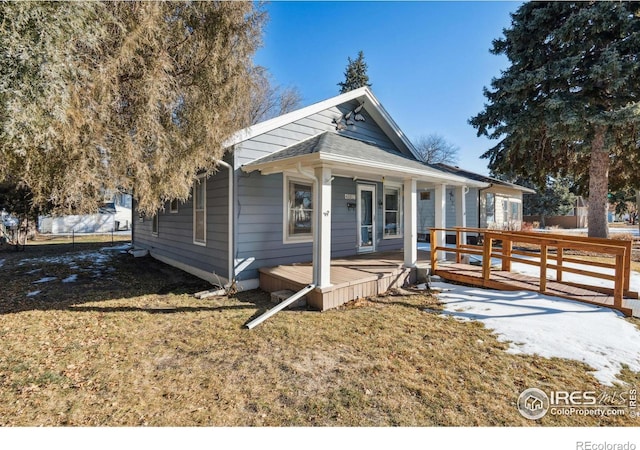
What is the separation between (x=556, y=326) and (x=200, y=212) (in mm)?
7275

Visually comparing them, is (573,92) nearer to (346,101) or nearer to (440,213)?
(440,213)

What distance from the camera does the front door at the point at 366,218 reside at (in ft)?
27.8

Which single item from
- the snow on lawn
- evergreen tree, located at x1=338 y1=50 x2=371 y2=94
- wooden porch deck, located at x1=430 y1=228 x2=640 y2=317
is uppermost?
evergreen tree, located at x1=338 y1=50 x2=371 y2=94

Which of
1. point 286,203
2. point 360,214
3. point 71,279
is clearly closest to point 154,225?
point 71,279

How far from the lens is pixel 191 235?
7.88 meters

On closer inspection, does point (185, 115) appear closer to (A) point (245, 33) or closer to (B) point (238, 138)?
(B) point (238, 138)

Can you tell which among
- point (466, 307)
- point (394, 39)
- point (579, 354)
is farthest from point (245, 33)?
point (579, 354)

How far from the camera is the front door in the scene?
847cm

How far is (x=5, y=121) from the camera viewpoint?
9.62ft

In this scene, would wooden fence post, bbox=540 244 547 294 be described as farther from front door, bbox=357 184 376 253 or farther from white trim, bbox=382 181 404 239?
white trim, bbox=382 181 404 239

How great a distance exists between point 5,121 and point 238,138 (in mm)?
3262

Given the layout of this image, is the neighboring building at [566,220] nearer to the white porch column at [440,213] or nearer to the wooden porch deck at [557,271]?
the white porch column at [440,213]

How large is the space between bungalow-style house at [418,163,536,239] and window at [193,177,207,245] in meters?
11.0

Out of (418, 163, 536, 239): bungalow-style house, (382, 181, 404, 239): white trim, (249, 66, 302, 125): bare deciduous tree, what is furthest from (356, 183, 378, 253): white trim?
(249, 66, 302, 125): bare deciduous tree
